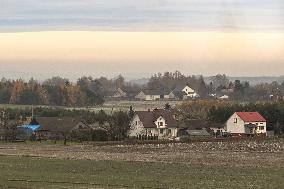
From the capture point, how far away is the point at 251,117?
96688mm

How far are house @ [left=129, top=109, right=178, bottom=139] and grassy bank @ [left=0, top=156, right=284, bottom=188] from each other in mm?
45393

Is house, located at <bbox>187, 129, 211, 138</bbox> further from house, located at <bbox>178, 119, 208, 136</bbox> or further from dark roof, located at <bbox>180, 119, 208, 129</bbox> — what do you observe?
dark roof, located at <bbox>180, 119, 208, 129</bbox>

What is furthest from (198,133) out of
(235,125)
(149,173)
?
(149,173)

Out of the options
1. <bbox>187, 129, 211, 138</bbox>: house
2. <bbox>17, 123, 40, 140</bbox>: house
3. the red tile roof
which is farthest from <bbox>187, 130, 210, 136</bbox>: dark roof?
<bbox>17, 123, 40, 140</bbox>: house

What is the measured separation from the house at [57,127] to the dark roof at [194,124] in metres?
17.8

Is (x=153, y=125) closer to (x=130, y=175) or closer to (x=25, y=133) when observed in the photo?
(x=25, y=133)

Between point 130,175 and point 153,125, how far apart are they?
57048 millimetres

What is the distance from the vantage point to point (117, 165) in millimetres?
43562

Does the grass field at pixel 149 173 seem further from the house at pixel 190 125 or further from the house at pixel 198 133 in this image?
the house at pixel 190 125

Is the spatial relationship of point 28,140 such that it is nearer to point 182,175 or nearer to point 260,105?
point 260,105

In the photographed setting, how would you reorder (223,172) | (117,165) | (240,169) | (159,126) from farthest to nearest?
1. (159,126)
2. (117,165)
3. (240,169)
4. (223,172)

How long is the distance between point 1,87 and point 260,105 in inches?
3633

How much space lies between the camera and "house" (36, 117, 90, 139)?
87.6m

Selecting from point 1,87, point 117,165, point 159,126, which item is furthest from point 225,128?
point 1,87
